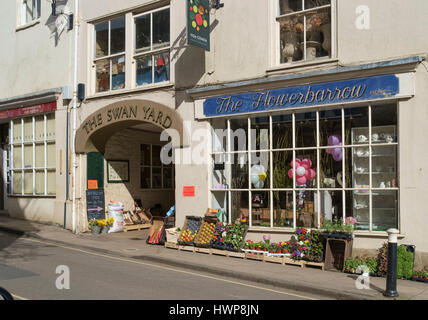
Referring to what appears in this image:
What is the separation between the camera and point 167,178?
17609mm

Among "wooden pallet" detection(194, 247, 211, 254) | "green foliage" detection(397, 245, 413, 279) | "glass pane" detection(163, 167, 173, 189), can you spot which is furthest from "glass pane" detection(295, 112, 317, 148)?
"glass pane" detection(163, 167, 173, 189)

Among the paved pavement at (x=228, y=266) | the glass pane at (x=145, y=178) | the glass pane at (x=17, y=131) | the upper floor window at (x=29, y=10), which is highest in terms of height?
the upper floor window at (x=29, y=10)

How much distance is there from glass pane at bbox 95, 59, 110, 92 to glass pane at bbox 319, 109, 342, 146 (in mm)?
7209

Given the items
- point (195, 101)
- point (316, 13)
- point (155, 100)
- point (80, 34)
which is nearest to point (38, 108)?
point (80, 34)

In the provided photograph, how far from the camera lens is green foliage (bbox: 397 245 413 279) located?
8667 millimetres

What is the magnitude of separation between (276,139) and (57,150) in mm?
7768

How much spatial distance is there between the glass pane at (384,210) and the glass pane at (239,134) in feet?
11.3

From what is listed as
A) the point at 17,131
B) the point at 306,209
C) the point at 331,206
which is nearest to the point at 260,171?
the point at 306,209

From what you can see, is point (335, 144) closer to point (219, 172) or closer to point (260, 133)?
point (260, 133)

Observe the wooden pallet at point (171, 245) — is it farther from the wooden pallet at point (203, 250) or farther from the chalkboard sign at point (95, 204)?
the chalkboard sign at point (95, 204)

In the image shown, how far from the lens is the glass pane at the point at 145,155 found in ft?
53.6

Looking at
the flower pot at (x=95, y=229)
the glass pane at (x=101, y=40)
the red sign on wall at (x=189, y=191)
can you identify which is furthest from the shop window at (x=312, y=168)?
the glass pane at (x=101, y=40)

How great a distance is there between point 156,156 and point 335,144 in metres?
8.44

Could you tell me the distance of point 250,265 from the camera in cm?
977
